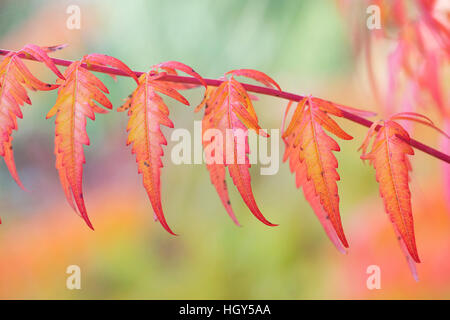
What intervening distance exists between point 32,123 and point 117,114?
0.24 meters

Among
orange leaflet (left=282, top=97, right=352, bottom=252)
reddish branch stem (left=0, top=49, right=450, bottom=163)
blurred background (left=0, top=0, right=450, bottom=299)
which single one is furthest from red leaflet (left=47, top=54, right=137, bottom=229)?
blurred background (left=0, top=0, right=450, bottom=299)

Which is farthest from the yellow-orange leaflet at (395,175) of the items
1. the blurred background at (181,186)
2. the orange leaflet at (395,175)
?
the blurred background at (181,186)

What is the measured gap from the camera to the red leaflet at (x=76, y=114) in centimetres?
24

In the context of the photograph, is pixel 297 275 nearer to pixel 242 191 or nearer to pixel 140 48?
pixel 140 48

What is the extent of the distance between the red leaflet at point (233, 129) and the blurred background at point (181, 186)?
2.90ft

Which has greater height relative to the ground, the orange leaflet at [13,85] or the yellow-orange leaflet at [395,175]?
the orange leaflet at [13,85]

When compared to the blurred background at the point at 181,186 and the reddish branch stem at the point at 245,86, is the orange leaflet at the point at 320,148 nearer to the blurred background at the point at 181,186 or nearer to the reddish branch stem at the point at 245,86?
the reddish branch stem at the point at 245,86

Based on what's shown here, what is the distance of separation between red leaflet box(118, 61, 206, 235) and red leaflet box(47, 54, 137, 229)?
14 mm

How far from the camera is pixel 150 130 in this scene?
0.82ft

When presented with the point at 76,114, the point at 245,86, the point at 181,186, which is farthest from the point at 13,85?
the point at 181,186

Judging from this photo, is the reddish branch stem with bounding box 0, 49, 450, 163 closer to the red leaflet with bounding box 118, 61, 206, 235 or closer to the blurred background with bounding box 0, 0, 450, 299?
the red leaflet with bounding box 118, 61, 206, 235

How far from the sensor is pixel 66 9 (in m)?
1.18

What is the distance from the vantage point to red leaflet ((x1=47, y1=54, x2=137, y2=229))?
0.24 m
